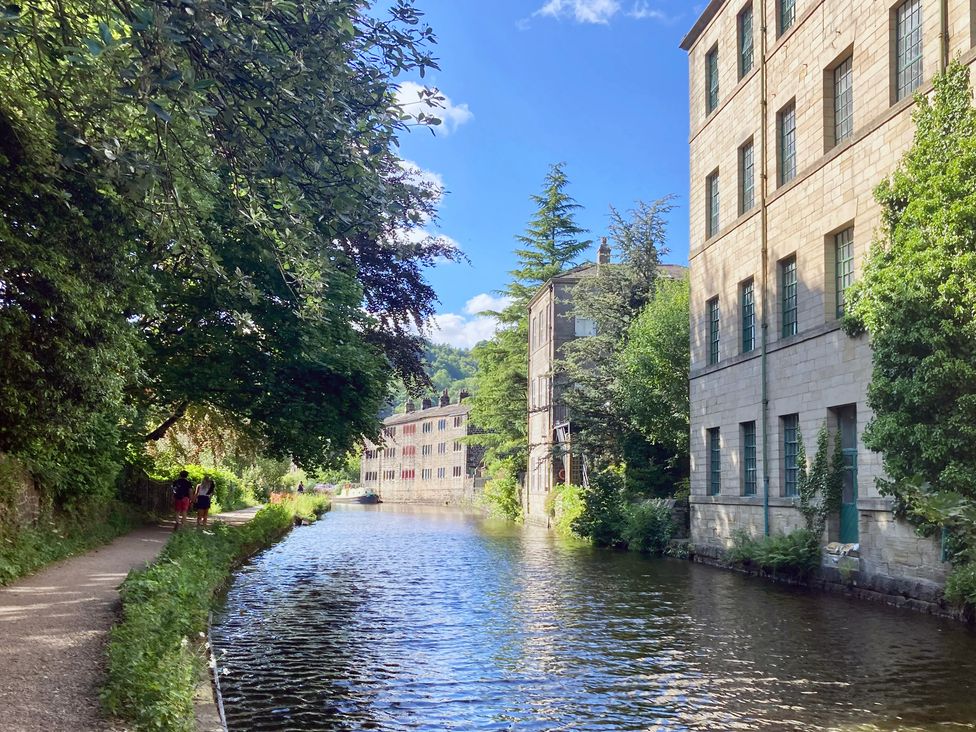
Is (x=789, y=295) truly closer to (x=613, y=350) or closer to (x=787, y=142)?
(x=787, y=142)

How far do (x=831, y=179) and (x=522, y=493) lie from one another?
126ft

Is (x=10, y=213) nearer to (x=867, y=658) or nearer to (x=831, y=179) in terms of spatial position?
(x=867, y=658)

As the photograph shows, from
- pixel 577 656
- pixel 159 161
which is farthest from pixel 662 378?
pixel 159 161

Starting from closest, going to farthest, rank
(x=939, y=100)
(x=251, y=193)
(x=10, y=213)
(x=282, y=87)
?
(x=282, y=87), (x=251, y=193), (x=10, y=213), (x=939, y=100)

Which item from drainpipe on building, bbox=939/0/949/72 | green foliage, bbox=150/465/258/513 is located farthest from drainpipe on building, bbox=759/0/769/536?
green foliage, bbox=150/465/258/513

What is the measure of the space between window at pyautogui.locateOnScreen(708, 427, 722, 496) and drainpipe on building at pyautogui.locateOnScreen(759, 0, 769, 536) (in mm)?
3236

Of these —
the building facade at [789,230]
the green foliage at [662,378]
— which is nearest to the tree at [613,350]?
the green foliage at [662,378]

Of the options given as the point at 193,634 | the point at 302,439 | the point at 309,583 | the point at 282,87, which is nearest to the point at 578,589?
the point at 309,583

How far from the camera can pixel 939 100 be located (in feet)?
49.5

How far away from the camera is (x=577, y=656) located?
38.0 ft

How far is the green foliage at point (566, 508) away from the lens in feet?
111

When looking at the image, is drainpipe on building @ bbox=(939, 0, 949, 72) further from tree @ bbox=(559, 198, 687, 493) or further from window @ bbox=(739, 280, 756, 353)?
tree @ bbox=(559, 198, 687, 493)

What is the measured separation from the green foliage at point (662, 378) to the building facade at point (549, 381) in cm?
1247

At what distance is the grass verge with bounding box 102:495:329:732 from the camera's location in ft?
21.7
